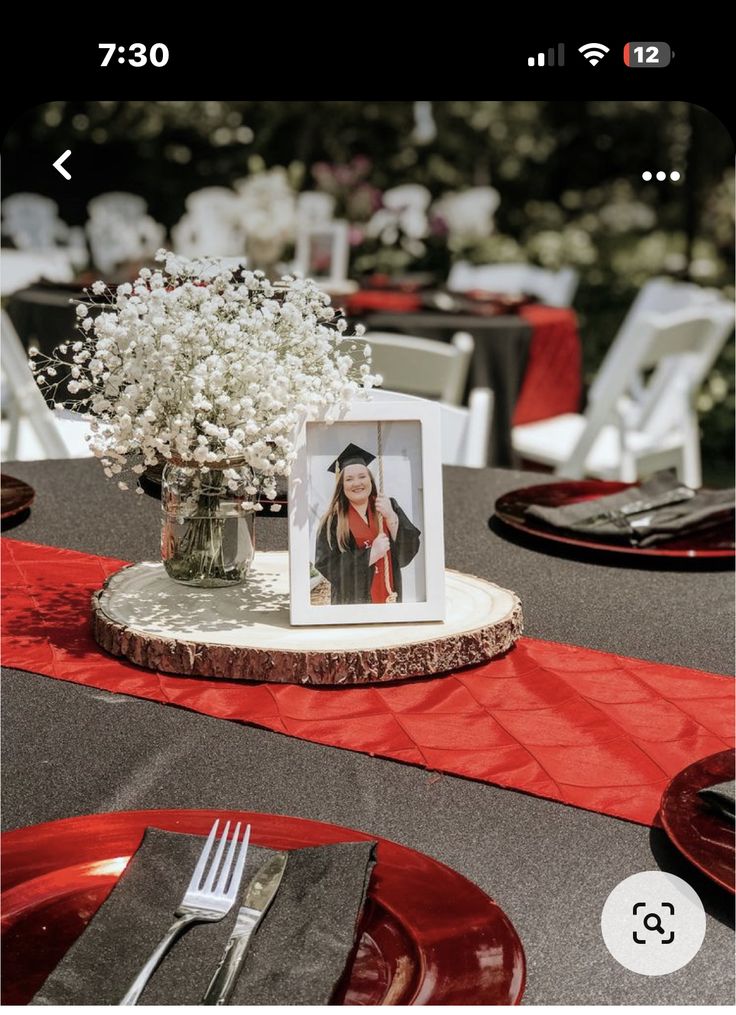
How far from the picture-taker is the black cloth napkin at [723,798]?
749 millimetres

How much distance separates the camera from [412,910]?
0.63m

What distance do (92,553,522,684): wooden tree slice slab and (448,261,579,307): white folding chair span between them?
5.83 m

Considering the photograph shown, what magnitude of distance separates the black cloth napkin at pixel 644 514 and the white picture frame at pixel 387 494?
387mm

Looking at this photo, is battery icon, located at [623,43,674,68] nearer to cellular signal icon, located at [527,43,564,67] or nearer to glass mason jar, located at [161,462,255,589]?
cellular signal icon, located at [527,43,564,67]

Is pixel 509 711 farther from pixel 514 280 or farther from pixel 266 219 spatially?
pixel 514 280

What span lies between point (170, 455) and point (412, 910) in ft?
1.47

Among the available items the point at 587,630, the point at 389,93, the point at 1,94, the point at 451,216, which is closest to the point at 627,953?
the point at 587,630

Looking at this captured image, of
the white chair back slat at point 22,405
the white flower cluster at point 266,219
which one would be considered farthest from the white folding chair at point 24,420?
the white flower cluster at point 266,219

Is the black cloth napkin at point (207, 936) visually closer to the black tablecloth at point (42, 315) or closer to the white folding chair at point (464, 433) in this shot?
the white folding chair at point (464, 433)

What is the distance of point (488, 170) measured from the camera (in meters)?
12.5

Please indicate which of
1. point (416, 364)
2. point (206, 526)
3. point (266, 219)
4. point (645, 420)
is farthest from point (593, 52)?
point (266, 219)

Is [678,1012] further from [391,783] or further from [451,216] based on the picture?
[451,216]

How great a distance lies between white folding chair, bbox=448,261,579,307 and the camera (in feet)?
22.1

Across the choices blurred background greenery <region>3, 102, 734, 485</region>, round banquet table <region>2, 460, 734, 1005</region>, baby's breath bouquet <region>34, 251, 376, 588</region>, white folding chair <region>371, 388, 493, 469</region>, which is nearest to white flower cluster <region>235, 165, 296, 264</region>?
blurred background greenery <region>3, 102, 734, 485</region>
